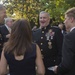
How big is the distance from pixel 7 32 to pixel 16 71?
250 cm

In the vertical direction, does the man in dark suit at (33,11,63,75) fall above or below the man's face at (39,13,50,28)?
below

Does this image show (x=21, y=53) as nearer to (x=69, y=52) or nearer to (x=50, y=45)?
(x=69, y=52)

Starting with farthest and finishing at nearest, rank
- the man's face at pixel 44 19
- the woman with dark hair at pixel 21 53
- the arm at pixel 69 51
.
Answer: the man's face at pixel 44 19, the arm at pixel 69 51, the woman with dark hair at pixel 21 53

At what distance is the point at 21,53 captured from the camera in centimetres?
375

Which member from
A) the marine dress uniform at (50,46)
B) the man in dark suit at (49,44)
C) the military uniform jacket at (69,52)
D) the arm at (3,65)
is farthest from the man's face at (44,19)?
the arm at (3,65)

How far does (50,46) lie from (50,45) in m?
0.02

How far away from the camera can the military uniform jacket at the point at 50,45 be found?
5746 mm

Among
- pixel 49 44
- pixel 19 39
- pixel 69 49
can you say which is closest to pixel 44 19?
pixel 49 44

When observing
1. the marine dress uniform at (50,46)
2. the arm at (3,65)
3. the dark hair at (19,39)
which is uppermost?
the dark hair at (19,39)

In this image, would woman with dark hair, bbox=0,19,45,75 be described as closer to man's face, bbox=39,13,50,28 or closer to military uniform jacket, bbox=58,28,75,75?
military uniform jacket, bbox=58,28,75,75

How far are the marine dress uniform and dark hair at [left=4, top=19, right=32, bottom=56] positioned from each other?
77.5 inches

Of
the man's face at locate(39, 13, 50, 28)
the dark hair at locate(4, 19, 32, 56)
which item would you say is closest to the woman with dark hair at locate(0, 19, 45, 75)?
the dark hair at locate(4, 19, 32, 56)

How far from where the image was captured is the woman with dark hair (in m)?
3.77

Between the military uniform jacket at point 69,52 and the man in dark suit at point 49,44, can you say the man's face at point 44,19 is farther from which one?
the military uniform jacket at point 69,52
